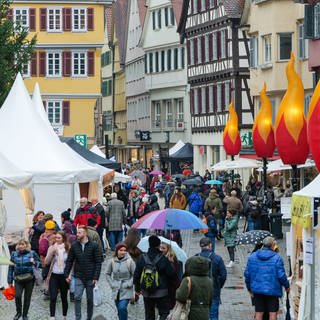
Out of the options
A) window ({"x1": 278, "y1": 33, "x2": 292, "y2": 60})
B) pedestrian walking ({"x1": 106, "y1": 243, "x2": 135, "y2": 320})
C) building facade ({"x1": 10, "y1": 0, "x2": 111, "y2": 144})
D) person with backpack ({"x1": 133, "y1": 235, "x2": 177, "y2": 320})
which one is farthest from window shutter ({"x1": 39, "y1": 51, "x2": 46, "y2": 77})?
person with backpack ({"x1": 133, "y1": 235, "x2": 177, "y2": 320})

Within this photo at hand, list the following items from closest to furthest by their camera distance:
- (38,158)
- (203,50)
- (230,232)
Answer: (230,232), (38,158), (203,50)

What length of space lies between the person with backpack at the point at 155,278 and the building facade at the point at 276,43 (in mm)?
31807

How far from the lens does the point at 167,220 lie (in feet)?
72.3

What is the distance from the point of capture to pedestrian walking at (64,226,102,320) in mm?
20656

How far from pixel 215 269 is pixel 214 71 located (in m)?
50.8

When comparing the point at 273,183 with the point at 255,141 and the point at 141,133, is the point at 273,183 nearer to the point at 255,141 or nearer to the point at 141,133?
the point at 255,141

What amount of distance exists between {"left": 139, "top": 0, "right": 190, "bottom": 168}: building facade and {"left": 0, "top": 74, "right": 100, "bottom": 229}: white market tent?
47.0m

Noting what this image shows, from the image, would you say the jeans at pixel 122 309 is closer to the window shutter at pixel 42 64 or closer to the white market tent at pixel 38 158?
the white market tent at pixel 38 158

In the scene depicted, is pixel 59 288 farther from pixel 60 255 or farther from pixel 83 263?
pixel 83 263

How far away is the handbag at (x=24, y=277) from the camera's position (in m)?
21.0

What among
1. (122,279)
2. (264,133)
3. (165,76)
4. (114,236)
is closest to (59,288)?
(122,279)

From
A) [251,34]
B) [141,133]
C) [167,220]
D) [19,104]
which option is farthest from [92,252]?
[141,133]

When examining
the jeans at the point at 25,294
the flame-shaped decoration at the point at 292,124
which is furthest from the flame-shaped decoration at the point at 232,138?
the jeans at the point at 25,294

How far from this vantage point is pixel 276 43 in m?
54.1
